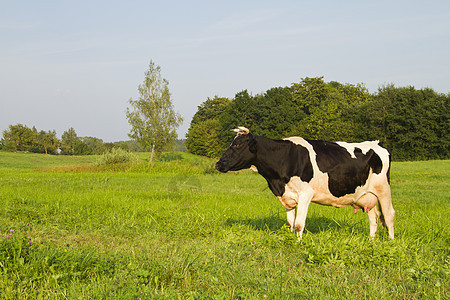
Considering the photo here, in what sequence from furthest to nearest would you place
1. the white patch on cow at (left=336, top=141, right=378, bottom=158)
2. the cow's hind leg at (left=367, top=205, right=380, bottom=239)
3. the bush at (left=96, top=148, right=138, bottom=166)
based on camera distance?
the bush at (left=96, top=148, right=138, bottom=166)
the cow's hind leg at (left=367, top=205, right=380, bottom=239)
the white patch on cow at (left=336, top=141, right=378, bottom=158)

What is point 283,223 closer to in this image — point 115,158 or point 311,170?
point 311,170

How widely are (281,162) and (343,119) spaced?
53485 mm

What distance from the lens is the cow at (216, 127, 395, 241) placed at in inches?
247

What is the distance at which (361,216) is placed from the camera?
952 centimetres

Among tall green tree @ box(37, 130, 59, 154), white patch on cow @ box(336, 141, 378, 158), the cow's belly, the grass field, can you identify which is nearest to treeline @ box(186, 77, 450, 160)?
tall green tree @ box(37, 130, 59, 154)

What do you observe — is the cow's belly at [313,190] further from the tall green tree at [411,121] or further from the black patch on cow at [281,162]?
the tall green tree at [411,121]

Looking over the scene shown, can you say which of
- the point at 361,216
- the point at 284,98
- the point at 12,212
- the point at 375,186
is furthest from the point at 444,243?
the point at 284,98

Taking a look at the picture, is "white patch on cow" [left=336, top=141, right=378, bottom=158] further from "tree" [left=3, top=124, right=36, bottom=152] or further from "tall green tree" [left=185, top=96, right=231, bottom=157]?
"tree" [left=3, top=124, right=36, bottom=152]

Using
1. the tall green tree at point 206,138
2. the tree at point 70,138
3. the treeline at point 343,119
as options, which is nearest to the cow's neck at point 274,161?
the treeline at point 343,119

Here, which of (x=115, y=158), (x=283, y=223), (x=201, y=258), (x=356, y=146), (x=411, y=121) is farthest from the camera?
(x=411, y=121)

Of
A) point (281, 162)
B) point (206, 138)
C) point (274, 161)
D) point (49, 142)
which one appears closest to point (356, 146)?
point (281, 162)

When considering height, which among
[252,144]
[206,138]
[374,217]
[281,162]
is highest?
[206,138]

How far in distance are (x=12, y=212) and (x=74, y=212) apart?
4.73 feet

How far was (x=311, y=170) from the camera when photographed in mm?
6293
